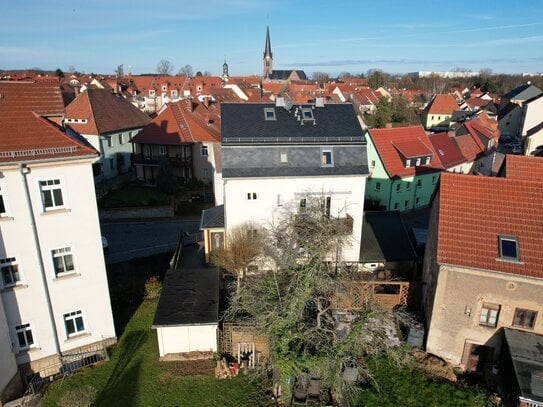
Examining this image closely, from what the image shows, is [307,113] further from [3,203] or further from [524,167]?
[3,203]

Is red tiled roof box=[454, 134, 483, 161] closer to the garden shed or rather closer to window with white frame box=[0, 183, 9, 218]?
the garden shed

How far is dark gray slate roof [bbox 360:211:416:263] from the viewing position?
25580 mm

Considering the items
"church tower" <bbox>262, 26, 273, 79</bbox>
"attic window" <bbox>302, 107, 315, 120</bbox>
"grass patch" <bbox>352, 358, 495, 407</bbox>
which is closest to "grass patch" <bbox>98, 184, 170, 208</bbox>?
"attic window" <bbox>302, 107, 315, 120</bbox>

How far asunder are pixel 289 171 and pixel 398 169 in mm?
18859

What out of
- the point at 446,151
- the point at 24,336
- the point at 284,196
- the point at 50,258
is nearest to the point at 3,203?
the point at 50,258

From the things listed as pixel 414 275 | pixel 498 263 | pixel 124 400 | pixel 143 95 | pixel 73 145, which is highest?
pixel 143 95

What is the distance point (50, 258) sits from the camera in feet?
57.9

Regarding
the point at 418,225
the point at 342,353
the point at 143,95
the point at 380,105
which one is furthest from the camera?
the point at 143,95

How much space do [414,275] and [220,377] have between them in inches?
543

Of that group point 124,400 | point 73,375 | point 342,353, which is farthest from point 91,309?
point 342,353

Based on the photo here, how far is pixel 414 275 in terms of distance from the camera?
25219 millimetres

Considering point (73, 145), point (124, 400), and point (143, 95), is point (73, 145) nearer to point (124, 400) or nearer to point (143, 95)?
point (124, 400)

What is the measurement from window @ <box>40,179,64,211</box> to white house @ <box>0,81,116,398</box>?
38 millimetres

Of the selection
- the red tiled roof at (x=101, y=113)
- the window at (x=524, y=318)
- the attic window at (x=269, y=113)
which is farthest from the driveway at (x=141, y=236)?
the window at (x=524, y=318)
